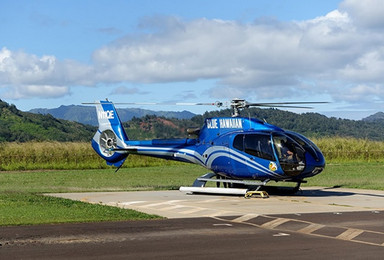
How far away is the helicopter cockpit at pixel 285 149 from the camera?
22578mm

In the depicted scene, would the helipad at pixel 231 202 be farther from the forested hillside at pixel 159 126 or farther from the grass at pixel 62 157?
the grass at pixel 62 157

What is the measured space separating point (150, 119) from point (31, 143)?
23.0 metres

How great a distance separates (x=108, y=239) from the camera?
13.5 m

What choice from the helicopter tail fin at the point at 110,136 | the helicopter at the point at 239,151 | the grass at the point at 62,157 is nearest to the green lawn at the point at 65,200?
the helicopter tail fin at the point at 110,136

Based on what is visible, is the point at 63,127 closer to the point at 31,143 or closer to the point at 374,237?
the point at 31,143

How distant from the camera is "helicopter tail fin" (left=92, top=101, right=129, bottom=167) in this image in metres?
27.5

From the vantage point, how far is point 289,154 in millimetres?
22703

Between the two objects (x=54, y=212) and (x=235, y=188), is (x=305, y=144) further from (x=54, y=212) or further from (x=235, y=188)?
(x=54, y=212)

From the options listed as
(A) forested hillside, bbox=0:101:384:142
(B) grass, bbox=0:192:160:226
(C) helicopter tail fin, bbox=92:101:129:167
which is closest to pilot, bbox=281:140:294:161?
(B) grass, bbox=0:192:160:226

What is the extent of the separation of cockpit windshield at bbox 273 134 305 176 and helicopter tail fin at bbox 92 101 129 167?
7.27 m

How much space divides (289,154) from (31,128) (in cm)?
7270

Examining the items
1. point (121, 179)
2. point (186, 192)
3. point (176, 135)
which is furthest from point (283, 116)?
point (186, 192)

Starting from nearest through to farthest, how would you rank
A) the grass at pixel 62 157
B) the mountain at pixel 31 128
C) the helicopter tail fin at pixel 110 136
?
the helicopter tail fin at pixel 110 136 < the grass at pixel 62 157 < the mountain at pixel 31 128

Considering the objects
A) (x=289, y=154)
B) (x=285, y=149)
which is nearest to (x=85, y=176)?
(x=285, y=149)
